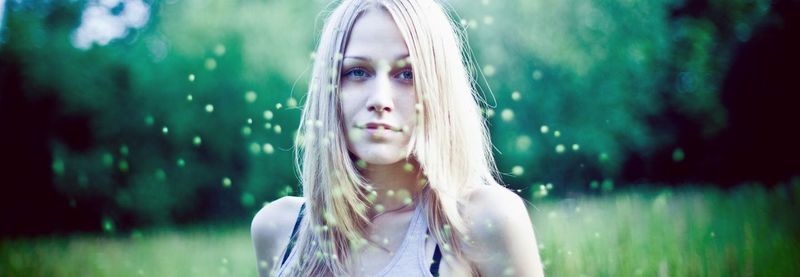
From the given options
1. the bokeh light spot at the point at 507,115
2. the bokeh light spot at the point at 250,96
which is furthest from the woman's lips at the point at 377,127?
the bokeh light spot at the point at 250,96

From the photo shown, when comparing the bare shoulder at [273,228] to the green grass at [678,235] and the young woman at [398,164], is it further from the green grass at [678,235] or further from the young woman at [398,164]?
the green grass at [678,235]

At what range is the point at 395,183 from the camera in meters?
1.22

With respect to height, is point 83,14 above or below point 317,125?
above

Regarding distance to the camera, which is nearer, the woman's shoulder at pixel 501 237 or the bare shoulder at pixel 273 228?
the woman's shoulder at pixel 501 237

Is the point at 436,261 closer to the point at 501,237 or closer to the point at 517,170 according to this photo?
the point at 501,237

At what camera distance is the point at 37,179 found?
8.48 feet

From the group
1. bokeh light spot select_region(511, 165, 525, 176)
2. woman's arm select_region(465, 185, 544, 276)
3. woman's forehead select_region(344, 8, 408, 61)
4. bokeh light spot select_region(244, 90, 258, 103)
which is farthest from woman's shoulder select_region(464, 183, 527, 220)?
bokeh light spot select_region(244, 90, 258, 103)

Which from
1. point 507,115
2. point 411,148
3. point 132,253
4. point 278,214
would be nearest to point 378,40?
point 411,148

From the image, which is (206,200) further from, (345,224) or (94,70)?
(345,224)

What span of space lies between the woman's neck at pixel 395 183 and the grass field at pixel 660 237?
0.76 m

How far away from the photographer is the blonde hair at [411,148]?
3.83ft

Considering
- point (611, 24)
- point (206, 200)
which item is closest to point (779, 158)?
point (611, 24)

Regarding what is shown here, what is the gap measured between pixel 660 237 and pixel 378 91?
115cm

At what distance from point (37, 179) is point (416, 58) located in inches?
80.7
